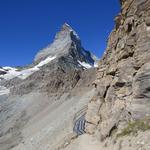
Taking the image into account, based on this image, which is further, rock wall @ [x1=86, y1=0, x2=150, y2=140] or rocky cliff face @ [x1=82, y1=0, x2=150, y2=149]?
rock wall @ [x1=86, y1=0, x2=150, y2=140]

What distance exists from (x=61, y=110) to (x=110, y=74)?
5973cm

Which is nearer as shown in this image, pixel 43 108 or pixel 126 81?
pixel 126 81

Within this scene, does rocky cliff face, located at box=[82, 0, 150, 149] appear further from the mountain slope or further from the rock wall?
the mountain slope

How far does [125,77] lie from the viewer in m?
38.4

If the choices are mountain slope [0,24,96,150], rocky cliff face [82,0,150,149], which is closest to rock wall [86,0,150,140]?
rocky cliff face [82,0,150,149]

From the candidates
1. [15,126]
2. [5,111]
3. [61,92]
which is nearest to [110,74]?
[15,126]

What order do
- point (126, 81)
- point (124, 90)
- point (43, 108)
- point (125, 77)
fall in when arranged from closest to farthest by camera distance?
point (126, 81) → point (124, 90) → point (125, 77) → point (43, 108)

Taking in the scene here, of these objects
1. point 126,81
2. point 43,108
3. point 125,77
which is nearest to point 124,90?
point 126,81

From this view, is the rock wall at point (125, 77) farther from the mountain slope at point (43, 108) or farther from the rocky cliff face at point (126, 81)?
the mountain slope at point (43, 108)

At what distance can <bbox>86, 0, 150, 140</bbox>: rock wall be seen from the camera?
33.3 metres

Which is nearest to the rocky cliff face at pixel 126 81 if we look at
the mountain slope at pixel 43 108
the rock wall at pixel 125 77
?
the rock wall at pixel 125 77

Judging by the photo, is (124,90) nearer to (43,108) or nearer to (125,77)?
(125,77)

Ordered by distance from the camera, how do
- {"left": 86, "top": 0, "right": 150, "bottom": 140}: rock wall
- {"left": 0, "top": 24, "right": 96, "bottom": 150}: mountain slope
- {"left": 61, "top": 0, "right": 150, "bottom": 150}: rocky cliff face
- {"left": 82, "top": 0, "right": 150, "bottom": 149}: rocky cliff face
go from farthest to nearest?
1. {"left": 0, "top": 24, "right": 96, "bottom": 150}: mountain slope
2. {"left": 86, "top": 0, "right": 150, "bottom": 140}: rock wall
3. {"left": 82, "top": 0, "right": 150, "bottom": 149}: rocky cliff face
4. {"left": 61, "top": 0, "right": 150, "bottom": 150}: rocky cliff face

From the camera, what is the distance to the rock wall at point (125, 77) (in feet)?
109
